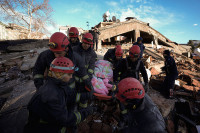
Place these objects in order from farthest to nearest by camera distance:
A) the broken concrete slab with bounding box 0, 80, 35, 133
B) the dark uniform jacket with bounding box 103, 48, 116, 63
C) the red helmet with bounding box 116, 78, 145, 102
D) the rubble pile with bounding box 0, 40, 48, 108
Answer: the rubble pile with bounding box 0, 40, 48, 108 < the dark uniform jacket with bounding box 103, 48, 116, 63 < the broken concrete slab with bounding box 0, 80, 35, 133 < the red helmet with bounding box 116, 78, 145, 102

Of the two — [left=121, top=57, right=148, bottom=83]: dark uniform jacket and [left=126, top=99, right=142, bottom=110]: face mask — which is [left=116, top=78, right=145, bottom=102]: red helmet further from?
[left=121, top=57, right=148, bottom=83]: dark uniform jacket

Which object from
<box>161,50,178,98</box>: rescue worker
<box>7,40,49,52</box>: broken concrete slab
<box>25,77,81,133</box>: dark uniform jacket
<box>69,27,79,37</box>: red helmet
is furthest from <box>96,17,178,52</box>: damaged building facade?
<box>25,77,81,133</box>: dark uniform jacket

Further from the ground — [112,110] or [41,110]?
[41,110]

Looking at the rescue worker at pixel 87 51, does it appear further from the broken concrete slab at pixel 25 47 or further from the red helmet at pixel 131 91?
the broken concrete slab at pixel 25 47

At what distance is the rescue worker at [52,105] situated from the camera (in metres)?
1.16

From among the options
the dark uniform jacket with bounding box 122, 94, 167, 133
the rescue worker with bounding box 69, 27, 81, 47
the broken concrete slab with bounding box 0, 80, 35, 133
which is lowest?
the broken concrete slab with bounding box 0, 80, 35, 133

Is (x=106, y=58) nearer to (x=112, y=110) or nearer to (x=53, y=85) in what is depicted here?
(x=112, y=110)

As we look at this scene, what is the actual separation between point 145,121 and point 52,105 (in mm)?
1324

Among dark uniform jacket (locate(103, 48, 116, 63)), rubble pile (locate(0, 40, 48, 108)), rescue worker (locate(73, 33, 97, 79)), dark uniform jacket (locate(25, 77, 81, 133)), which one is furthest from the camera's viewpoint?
rubble pile (locate(0, 40, 48, 108))

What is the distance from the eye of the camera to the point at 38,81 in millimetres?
1997

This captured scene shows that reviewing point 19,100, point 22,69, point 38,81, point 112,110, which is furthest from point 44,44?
point 112,110

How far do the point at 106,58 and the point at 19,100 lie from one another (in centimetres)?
345

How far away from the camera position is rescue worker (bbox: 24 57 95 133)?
1.16 m

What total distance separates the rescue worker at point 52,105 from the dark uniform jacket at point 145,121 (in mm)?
876
